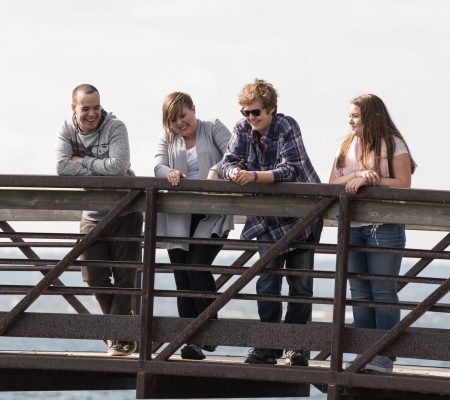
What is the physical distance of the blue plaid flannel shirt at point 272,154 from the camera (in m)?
8.18

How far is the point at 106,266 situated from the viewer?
8438 millimetres

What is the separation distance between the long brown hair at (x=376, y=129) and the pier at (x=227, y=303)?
0.32m

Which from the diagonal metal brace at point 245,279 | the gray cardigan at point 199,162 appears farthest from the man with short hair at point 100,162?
the diagonal metal brace at point 245,279

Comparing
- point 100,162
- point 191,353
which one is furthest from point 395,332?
point 100,162

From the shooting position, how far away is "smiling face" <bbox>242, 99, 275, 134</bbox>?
26.7 ft

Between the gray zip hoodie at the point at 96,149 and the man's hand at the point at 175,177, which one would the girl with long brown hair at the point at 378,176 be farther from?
the gray zip hoodie at the point at 96,149

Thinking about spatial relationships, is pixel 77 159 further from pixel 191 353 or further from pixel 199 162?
pixel 191 353

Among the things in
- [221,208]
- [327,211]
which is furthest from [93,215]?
[327,211]

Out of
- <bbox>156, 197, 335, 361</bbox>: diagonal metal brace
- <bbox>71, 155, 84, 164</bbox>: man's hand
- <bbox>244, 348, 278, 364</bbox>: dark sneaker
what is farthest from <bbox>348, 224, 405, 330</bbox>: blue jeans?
<bbox>71, 155, 84, 164</bbox>: man's hand

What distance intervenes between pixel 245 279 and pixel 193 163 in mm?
1003

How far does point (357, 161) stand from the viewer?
8289mm

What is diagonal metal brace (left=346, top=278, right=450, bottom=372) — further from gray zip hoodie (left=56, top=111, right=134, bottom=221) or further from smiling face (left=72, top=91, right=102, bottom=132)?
smiling face (left=72, top=91, right=102, bottom=132)

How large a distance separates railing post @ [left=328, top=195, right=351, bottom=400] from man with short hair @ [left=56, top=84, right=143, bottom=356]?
1451 mm

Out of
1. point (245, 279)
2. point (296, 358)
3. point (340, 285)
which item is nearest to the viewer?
point (340, 285)
